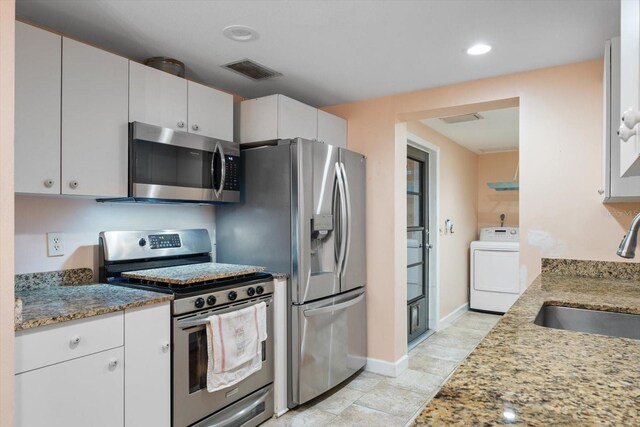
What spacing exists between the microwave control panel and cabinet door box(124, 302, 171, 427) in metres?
0.97

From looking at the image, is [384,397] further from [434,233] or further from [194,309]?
[434,233]

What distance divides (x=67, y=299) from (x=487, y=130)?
4.32 m

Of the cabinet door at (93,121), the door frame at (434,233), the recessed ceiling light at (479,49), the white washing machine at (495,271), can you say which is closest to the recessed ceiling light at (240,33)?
the cabinet door at (93,121)

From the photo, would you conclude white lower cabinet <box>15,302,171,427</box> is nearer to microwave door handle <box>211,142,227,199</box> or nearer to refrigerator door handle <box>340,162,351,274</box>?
microwave door handle <box>211,142,227,199</box>

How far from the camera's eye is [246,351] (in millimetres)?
2324

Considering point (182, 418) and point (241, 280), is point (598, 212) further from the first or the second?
point (182, 418)

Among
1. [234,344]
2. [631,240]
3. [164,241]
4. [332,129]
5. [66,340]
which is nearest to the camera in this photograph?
[631,240]

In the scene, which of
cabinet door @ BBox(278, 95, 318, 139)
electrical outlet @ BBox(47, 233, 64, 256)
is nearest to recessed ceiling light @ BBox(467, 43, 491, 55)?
cabinet door @ BBox(278, 95, 318, 139)

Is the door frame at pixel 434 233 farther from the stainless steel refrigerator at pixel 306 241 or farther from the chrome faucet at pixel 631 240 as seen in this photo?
the chrome faucet at pixel 631 240

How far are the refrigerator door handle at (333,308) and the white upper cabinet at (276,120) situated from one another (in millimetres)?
1207

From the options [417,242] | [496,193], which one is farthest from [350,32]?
[496,193]

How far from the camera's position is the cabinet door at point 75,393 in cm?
148

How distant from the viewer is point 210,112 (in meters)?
2.64

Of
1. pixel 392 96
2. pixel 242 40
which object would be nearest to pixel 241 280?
pixel 242 40
